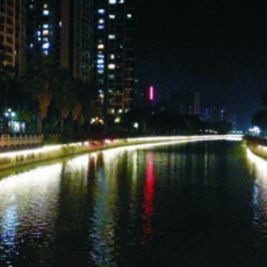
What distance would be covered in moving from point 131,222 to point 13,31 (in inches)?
5891

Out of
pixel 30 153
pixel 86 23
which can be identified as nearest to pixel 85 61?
pixel 86 23

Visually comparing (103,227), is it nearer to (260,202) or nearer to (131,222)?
(131,222)

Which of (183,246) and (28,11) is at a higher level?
(28,11)

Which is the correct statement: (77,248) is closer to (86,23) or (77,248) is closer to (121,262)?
(121,262)

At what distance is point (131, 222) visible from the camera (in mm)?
16531

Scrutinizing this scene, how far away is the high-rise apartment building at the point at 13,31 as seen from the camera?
155875 mm

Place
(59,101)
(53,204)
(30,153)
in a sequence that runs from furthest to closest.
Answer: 1. (59,101)
2. (30,153)
3. (53,204)

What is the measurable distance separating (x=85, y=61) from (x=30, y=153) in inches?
6047

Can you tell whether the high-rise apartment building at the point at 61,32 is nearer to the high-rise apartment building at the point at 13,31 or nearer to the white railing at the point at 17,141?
the high-rise apartment building at the point at 13,31

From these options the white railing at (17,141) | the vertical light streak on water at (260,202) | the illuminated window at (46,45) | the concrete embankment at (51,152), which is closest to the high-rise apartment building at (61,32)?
the illuminated window at (46,45)

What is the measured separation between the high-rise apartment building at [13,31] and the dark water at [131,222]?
129 m

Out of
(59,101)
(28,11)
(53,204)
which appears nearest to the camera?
(53,204)

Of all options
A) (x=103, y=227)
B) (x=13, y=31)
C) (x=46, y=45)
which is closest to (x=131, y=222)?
(x=103, y=227)

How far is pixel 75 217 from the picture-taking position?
17406 mm
